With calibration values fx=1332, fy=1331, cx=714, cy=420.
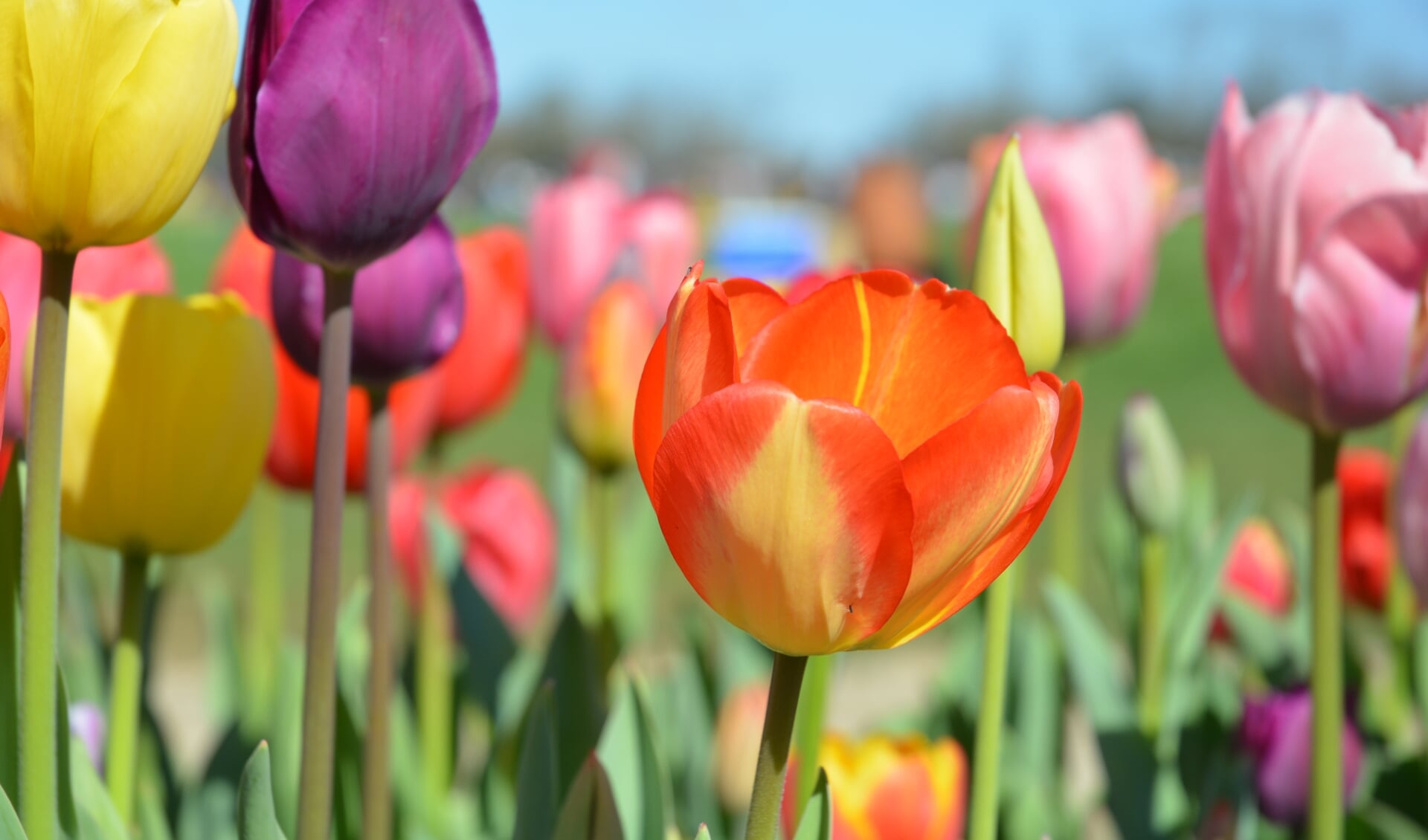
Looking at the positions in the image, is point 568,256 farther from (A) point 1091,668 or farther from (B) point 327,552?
(B) point 327,552

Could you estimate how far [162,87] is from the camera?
1.25ft

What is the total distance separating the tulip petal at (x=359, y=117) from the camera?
402 millimetres

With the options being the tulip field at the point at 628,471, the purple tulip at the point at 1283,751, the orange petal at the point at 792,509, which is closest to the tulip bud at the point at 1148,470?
the tulip field at the point at 628,471

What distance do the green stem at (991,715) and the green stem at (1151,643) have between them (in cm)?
42

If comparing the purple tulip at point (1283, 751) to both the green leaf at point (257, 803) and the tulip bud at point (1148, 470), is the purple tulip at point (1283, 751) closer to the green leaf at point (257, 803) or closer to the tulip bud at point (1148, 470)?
the tulip bud at point (1148, 470)

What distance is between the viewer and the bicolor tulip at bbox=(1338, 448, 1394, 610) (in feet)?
3.92

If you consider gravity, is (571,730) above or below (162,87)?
below

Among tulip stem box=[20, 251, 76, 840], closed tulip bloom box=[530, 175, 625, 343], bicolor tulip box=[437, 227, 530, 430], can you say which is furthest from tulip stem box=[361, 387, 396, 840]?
closed tulip bloom box=[530, 175, 625, 343]

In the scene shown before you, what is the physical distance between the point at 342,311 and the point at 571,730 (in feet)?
1.22

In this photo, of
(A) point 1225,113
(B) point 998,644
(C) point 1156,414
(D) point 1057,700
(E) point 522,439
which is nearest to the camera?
(B) point 998,644

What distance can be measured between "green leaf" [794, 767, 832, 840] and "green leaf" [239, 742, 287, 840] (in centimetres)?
17

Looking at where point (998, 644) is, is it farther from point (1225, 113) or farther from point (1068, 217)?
point (1068, 217)

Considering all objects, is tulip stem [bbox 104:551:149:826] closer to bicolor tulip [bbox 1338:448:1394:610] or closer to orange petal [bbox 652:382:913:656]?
orange petal [bbox 652:382:913:656]

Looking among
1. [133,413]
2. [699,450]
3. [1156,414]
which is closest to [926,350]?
[699,450]
